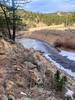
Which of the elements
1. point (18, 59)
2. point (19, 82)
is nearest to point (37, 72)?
point (18, 59)

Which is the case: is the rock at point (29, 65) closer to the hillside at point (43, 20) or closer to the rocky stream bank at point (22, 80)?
the rocky stream bank at point (22, 80)

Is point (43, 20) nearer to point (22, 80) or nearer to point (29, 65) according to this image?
point (29, 65)

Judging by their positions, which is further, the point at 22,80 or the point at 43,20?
the point at 43,20

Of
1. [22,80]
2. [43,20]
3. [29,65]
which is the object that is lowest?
[43,20]

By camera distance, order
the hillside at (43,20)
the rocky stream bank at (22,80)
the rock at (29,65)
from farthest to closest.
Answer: the hillside at (43,20)
the rock at (29,65)
the rocky stream bank at (22,80)

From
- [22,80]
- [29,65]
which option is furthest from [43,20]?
[22,80]

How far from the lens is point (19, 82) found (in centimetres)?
1495

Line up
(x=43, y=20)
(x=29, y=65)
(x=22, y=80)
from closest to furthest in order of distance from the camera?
(x=22, y=80), (x=29, y=65), (x=43, y=20)

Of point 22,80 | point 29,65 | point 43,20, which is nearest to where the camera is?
point 22,80

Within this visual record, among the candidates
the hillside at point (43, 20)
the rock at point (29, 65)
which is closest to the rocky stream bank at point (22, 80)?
the rock at point (29, 65)

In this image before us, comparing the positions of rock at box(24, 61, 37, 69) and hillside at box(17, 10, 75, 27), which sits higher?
rock at box(24, 61, 37, 69)

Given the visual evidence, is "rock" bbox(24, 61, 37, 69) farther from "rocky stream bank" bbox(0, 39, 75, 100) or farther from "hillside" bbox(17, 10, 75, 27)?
"hillside" bbox(17, 10, 75, 27)

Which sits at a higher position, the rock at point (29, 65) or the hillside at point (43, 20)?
the rock at point (29, 65)

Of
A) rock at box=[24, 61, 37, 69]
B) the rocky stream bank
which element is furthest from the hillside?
the rocky stream bank
